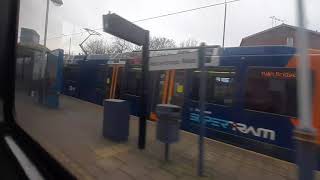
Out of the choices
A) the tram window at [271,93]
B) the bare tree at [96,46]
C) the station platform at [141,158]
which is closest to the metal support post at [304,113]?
the station platform at [141,158]

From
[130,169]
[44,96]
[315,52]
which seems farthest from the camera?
[44,96]

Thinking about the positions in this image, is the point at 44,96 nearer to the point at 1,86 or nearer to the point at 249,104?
the point at 1,86

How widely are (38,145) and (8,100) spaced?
2584mm

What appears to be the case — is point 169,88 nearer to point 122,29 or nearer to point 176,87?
point 176,87

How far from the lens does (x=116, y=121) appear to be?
5.62 meters

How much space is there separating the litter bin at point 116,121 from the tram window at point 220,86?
215cm

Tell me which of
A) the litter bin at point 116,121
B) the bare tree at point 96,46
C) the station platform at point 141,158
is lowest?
the station platform at point 141,158

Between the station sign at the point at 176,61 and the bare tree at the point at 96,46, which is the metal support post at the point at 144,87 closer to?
the station sign at the point at 176,61

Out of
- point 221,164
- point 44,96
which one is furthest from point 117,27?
point 44,96

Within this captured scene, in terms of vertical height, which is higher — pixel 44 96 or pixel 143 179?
pixel 44 96

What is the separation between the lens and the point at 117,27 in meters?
4.52

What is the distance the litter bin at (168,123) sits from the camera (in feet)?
14.4

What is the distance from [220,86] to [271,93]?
1.22 m

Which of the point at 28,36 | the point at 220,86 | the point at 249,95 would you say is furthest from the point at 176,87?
the point at 28,36
